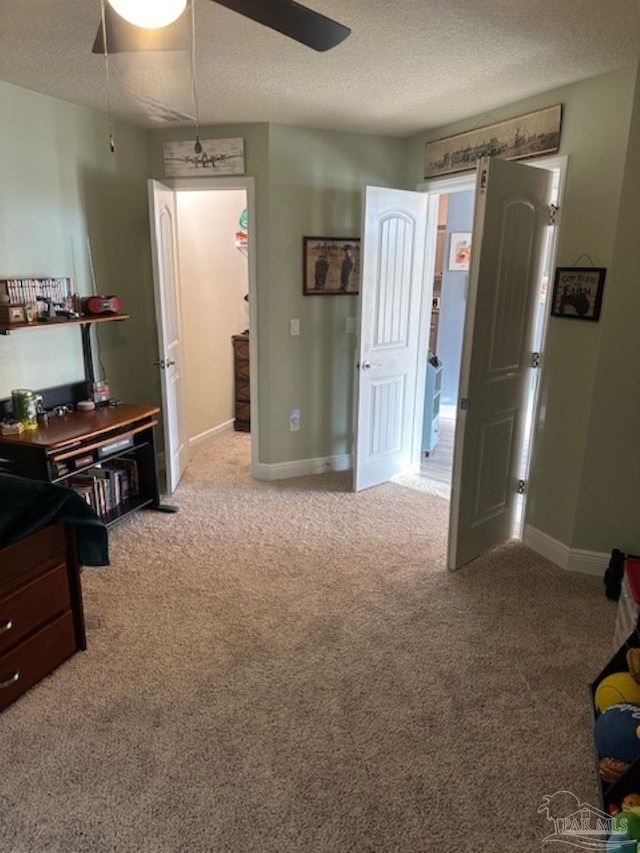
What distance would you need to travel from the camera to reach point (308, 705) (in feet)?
6.79

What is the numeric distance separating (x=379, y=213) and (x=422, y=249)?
54 centimetres

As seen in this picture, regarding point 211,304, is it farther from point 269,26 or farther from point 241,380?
point 269,26

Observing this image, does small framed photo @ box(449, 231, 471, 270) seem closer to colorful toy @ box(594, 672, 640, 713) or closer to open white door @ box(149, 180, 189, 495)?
open white door @ box(149, 180, 189, 495)

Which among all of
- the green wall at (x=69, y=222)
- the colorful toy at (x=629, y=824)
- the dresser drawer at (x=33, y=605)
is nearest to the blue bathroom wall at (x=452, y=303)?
the green wall at (x=69, y=222)

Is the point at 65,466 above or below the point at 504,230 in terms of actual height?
below

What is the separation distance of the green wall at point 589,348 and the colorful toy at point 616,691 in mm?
1155

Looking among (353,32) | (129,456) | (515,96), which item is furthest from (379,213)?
(129,456)

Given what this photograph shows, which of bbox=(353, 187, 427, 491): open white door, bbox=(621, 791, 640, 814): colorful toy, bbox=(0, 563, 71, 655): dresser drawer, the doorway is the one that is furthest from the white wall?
bbox=(621, 791, 640, 814): colorful toy

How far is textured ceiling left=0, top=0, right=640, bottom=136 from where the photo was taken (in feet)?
6.57

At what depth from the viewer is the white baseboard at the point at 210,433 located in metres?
4.92

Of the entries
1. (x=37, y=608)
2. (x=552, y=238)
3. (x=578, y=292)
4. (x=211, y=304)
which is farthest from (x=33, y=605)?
(x=211, y=304)

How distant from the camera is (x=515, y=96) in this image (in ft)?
9.81

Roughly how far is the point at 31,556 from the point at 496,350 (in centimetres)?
230

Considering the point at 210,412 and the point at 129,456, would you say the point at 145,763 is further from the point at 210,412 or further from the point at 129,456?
the point at 210,412
